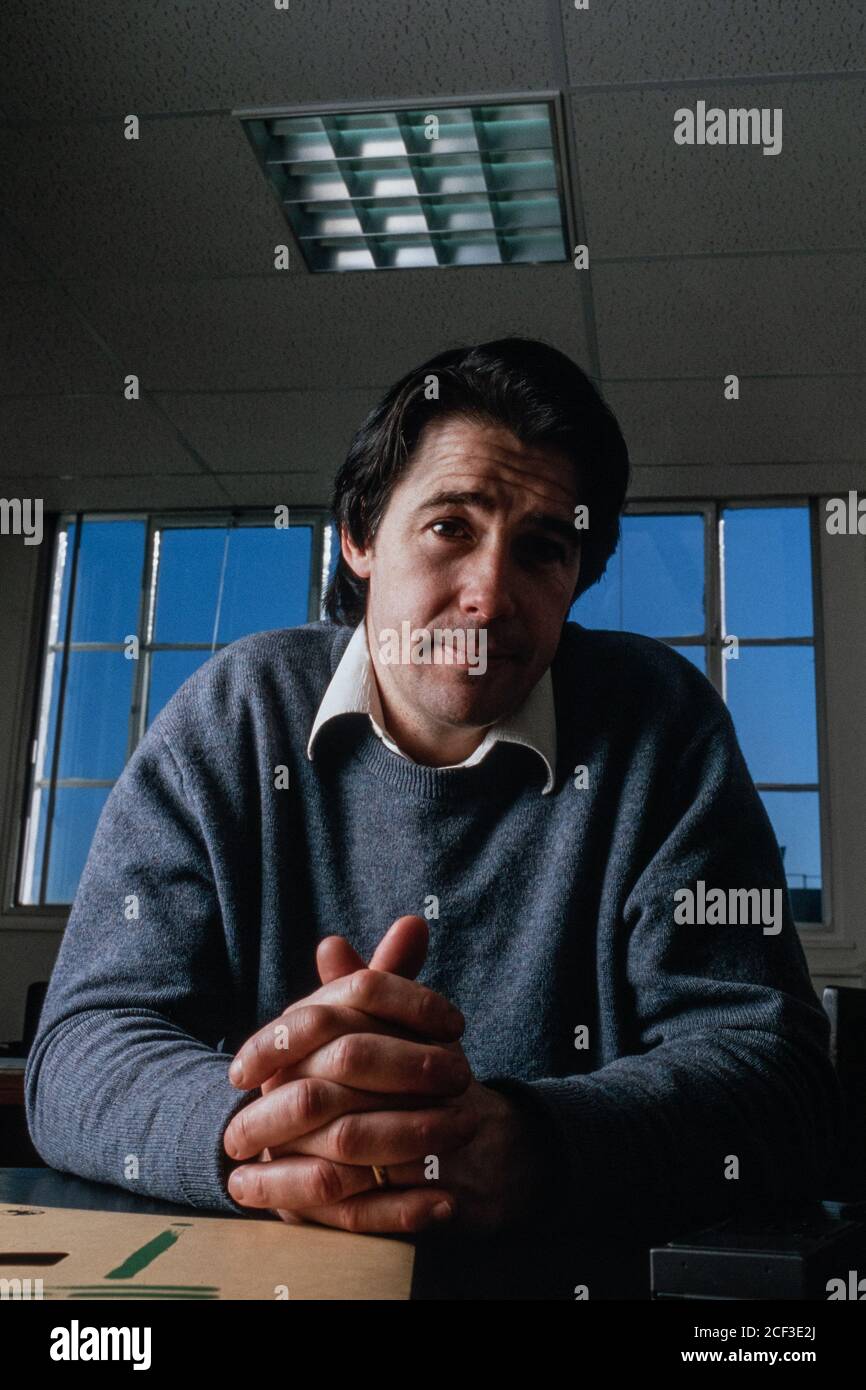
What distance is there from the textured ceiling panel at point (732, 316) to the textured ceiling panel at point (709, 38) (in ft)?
1.81

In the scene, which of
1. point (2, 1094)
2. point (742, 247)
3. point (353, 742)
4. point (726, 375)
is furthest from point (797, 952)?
point (726, 375)

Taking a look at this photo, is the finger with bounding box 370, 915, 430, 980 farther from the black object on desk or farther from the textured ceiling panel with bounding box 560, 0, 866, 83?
the textured ceiling panel with bounding box 560, 0, 866, 83

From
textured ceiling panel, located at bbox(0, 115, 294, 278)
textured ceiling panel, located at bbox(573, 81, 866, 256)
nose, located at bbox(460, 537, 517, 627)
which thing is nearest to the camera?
nose, located at bbox(460, 537, 517, 627)

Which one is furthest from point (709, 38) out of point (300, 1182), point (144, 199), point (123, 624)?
point (123, 624)

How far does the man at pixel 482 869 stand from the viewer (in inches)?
25.2

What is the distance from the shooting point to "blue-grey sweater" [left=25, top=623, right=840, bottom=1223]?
67 cm

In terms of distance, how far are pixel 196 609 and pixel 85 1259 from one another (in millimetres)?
3656

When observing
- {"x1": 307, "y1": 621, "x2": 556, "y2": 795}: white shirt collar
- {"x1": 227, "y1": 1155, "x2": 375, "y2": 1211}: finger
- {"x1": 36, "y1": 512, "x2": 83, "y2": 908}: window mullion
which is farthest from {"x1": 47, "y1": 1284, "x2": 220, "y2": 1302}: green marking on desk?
{"x1": 36, "y1": 512, "x2": 83, "y2": 908}: window mullion

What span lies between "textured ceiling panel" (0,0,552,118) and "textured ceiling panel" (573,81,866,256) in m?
0.21

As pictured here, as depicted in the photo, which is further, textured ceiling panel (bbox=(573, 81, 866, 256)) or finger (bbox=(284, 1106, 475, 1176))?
textured ceiling panel (bbox=(573, 81, 866, 256))

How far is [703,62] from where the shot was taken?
6.41ft

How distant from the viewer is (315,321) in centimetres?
277

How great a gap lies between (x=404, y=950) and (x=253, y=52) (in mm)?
1817

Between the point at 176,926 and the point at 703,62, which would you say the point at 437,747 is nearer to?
the point at 176,926
